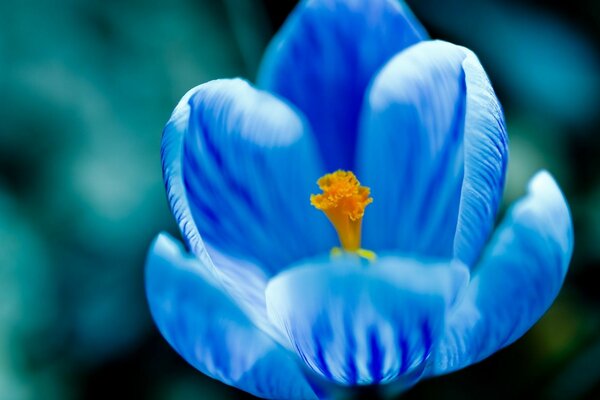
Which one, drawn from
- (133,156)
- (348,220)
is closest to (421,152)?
(348,220)

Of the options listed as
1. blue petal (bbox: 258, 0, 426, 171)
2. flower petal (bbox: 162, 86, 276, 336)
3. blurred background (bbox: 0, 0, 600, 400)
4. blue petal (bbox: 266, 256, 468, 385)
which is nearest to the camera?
blue petal (bbox: 266, 256, 468, 385)

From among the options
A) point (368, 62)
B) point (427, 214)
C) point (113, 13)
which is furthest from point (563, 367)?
point (113, 13)

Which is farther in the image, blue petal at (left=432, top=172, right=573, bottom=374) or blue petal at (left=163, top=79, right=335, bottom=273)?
blue petal at (left=163, top=79, right=335, bottom=273)

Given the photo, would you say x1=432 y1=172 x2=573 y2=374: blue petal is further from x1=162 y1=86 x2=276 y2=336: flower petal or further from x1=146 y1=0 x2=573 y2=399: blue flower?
x1=162 y1=86 x2=276 y2=336: flower petal

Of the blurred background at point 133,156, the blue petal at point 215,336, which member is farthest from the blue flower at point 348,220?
the blurred background at point 133,156

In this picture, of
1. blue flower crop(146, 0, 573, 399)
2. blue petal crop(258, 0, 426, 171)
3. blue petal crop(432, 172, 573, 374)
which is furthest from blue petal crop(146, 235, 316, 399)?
blue petal crop(258, 0, 426, 171)

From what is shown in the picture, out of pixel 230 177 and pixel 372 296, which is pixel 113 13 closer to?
pixel 230 177

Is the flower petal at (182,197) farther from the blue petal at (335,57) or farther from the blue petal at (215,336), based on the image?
the blue petal at (335,57)

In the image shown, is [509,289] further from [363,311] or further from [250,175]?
[250,175]
